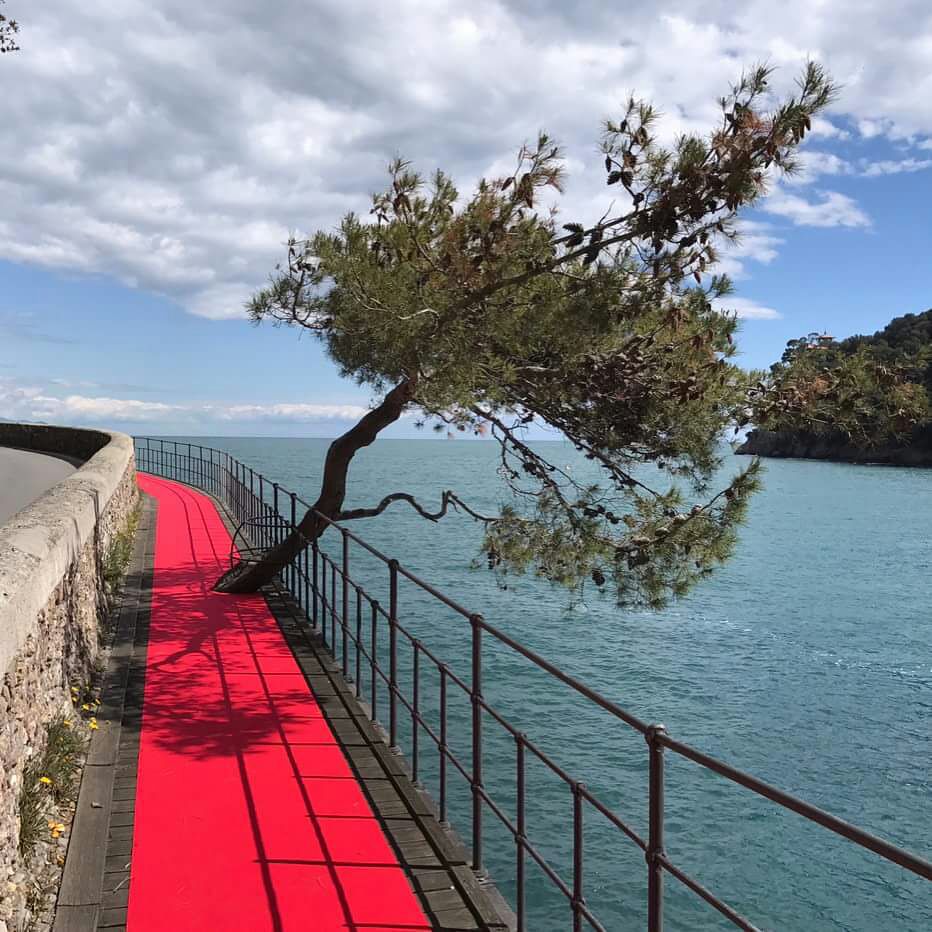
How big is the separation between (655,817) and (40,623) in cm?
366

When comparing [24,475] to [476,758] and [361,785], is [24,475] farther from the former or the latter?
[476,758]

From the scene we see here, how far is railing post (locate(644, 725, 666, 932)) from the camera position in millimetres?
2518

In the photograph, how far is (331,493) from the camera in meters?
10.2

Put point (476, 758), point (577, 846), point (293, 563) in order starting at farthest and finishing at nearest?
point (293, 563)
point (476, 758)
point (577, 846)

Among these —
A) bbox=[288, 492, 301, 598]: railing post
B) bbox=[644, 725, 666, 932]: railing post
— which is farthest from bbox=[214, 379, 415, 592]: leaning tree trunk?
bbox=[644, 725, 666, 932]: railing post

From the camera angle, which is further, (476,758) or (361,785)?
(361,785)

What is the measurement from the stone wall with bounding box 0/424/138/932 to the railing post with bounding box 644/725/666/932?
2466 mm

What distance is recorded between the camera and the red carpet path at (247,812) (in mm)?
3795

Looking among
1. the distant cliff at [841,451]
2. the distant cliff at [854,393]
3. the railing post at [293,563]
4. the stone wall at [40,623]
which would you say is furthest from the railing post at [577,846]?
the distant cliff at [841,451]

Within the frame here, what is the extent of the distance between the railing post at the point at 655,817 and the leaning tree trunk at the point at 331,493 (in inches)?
285

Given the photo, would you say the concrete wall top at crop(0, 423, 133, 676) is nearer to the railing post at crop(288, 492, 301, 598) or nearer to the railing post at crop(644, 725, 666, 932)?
the railing post at crop(288, 492, 301, 598)

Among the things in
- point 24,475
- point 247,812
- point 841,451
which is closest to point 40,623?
point 247,812

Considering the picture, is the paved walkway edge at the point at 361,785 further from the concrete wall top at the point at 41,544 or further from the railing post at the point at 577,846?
the concrete wall top at the point at 41,544

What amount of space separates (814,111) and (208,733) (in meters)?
5.98
